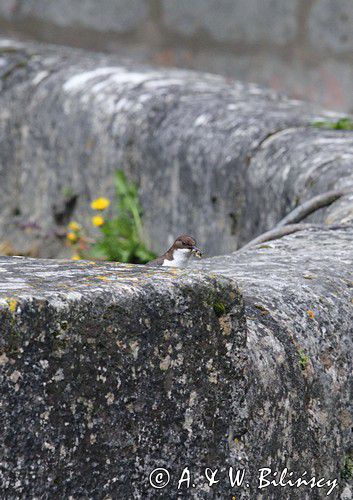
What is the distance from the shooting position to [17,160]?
5715 mm

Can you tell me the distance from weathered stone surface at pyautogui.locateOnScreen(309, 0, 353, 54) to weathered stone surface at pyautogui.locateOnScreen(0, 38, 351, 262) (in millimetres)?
833

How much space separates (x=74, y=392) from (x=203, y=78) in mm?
4064

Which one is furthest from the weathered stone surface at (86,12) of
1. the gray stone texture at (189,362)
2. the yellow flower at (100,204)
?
the gray stone texture at (189,362)

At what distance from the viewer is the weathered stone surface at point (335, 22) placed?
620 centimetres

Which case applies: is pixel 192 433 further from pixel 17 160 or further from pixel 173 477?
pixel 17 160

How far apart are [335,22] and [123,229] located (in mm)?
2116

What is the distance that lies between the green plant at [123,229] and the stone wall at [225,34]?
6.28ft

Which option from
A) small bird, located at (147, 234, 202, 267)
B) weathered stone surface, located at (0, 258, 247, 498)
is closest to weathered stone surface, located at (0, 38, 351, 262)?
small bird, located at (147, 234, 202, 267)

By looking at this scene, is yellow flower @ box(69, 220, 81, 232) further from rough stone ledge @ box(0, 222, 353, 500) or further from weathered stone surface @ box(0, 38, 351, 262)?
rough stone ledge @ box(0, 222, 353, 500)

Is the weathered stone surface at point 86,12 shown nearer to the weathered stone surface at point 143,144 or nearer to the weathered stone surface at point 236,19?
the weathered stone surface at point 236,19

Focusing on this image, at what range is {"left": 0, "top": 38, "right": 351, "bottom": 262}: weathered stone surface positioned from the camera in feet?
13.3

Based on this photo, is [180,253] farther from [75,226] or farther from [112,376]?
[75,226]

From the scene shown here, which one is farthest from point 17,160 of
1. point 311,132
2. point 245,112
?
point 311,132

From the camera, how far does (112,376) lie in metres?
1.72
